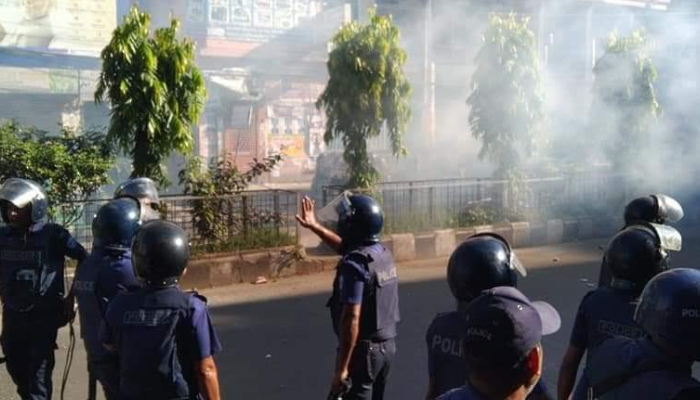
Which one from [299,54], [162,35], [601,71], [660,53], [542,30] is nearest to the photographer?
[162,35]

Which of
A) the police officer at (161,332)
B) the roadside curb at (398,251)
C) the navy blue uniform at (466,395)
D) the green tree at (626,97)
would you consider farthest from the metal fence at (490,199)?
the navy blue uniform at (466,395)

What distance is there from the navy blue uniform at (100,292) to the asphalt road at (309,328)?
182cm

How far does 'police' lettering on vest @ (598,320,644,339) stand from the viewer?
3.00 metres

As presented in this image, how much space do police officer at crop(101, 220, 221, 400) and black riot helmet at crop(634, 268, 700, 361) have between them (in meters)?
1.74

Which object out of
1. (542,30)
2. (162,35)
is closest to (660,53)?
(542,30)

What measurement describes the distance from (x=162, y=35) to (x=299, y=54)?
17.7 m

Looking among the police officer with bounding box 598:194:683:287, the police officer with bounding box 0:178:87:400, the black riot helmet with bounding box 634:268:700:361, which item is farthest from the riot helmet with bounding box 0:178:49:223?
the black riot helmet with bounding box 634:268:700:361

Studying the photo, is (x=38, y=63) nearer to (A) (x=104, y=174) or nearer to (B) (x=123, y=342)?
(A) (x=104, y=174)

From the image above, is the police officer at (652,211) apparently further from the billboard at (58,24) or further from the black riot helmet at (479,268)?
the billboard at (58,24)

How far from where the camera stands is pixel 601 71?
13258 millimetres

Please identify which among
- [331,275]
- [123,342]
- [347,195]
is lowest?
[331,275]

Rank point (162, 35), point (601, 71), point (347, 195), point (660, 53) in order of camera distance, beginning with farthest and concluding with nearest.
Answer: point (660, 53) → point (601, 71) → point (162, 35) → point (347, 195)

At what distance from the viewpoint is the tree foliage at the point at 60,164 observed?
812 centimetres

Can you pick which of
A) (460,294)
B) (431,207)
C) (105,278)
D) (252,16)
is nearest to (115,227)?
(105,278)
